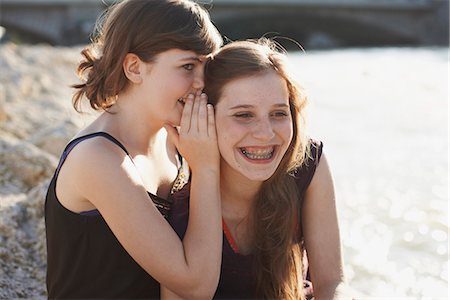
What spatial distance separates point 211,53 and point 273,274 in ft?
2.58

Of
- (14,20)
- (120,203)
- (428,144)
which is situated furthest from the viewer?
(14,20)

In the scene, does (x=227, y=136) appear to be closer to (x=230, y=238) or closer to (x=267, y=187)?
(x=267, y=187)

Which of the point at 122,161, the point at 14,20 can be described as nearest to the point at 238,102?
the point at 122,161

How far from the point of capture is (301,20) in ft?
110

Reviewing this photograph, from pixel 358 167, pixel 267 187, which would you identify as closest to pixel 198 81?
pixel 267 187

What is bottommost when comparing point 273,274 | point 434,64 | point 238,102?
point 434,64

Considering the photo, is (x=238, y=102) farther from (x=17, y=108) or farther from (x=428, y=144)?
(x=428, y=144)

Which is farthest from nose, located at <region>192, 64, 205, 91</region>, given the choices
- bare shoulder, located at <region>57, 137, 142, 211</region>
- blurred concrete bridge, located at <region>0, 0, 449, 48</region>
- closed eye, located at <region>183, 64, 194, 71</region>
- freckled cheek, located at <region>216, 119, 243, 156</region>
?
blurred concrete bridge, located at <region>0, 0, 449, 48</region>

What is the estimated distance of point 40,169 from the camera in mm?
4141

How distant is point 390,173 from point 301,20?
2718cm

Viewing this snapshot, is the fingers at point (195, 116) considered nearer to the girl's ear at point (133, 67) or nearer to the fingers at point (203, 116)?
the fingers at point (203, 116)

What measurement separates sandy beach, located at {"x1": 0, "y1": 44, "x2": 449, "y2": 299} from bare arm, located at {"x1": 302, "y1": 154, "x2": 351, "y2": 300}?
414mm

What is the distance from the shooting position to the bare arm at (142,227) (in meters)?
2.36

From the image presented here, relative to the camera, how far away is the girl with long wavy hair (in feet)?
8.21
